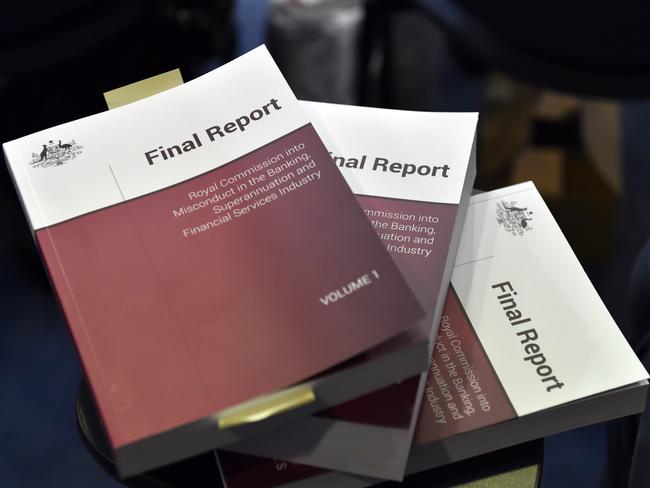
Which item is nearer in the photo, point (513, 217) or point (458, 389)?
point (458, 389)

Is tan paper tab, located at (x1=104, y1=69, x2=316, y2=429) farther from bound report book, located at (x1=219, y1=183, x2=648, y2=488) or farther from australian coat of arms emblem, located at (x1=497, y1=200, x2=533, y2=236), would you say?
australian coat of arms emblem, located at (x1=497, y1=200, x2=533, y2=236)

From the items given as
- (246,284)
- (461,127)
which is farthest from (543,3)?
(246,284)

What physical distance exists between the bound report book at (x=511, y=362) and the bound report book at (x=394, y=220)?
3 cm

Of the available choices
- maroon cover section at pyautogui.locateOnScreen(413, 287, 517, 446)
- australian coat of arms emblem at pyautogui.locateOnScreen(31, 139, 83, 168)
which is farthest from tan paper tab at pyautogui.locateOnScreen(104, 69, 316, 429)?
australian coat of arms emblem at pyautogui.locateOnScreen(31, 139, 83, 168)

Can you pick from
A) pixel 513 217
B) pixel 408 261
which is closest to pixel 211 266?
pixel 408 261

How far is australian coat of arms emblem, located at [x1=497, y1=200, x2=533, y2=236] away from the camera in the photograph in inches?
28.3

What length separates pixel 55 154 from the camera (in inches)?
25.6

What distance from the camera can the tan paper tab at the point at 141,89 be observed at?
2.26 feet

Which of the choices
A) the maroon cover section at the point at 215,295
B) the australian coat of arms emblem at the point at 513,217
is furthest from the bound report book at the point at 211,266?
the australian coat of arms emblem at the point at 513,217

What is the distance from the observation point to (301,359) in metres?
0.54

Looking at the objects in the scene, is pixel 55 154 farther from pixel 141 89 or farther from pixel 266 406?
pixel 266 406

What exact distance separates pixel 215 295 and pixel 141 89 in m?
0.21

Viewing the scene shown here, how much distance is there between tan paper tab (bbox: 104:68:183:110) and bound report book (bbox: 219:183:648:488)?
0.90 feet

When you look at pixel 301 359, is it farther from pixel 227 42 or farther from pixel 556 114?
pixel 556 114
